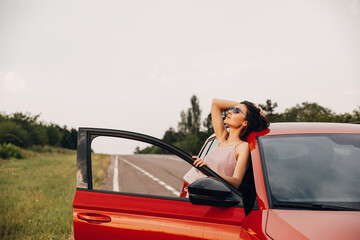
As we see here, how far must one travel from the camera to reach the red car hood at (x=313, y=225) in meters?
1.58

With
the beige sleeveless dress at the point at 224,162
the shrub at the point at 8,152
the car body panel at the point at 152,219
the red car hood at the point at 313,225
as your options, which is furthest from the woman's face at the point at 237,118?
the shrub at the point at 8,152

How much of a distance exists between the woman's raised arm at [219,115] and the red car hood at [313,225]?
56.4 inches

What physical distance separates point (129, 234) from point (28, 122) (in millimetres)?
56710

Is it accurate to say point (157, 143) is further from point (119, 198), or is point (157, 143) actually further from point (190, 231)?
point (190, 231)

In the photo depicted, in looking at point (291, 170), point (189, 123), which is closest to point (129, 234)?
point (291, 170)

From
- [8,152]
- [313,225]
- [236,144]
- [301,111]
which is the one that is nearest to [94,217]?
[236,144]

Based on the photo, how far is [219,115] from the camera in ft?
11.2

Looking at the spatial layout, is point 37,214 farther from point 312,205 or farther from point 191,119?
point 191,119

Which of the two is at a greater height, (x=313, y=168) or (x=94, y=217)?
(x=313, y=168)

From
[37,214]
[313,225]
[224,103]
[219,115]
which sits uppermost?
[224,103]

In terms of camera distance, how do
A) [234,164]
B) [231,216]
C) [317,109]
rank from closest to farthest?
1. [231,216]
2. [234,164]
3. [317,109]

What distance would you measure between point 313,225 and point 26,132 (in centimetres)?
5168

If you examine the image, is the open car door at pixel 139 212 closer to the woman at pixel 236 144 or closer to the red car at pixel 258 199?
the red car at pixel 258 199

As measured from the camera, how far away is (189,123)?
236 ft
